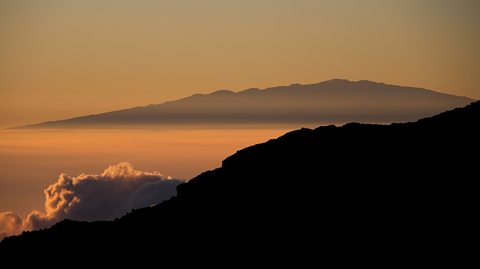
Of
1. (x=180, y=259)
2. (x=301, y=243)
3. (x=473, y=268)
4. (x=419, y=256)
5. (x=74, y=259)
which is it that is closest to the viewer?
(x=473, y=268)

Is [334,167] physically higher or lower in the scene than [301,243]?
higher

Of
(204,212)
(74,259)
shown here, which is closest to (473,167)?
(204,212)

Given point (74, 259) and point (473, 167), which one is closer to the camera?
point (473, 167)

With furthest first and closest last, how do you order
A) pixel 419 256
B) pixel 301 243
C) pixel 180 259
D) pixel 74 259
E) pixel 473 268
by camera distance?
pixel 74 259, pixel 180 259, pixel 301 243, pixel 419 256, pixel 473 268

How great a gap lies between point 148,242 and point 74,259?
9116 mm

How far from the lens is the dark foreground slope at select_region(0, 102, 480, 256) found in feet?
322

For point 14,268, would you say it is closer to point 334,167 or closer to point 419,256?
point 334,167

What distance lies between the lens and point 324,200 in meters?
107

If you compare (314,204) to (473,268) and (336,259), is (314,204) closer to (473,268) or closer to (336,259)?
(336,259)

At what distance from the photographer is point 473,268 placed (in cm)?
8519

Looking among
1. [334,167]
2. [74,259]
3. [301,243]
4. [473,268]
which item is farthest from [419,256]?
[74,259]

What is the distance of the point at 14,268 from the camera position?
382 ft

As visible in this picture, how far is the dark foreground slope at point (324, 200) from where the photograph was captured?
98.1m

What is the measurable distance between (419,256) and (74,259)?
44.1 m
